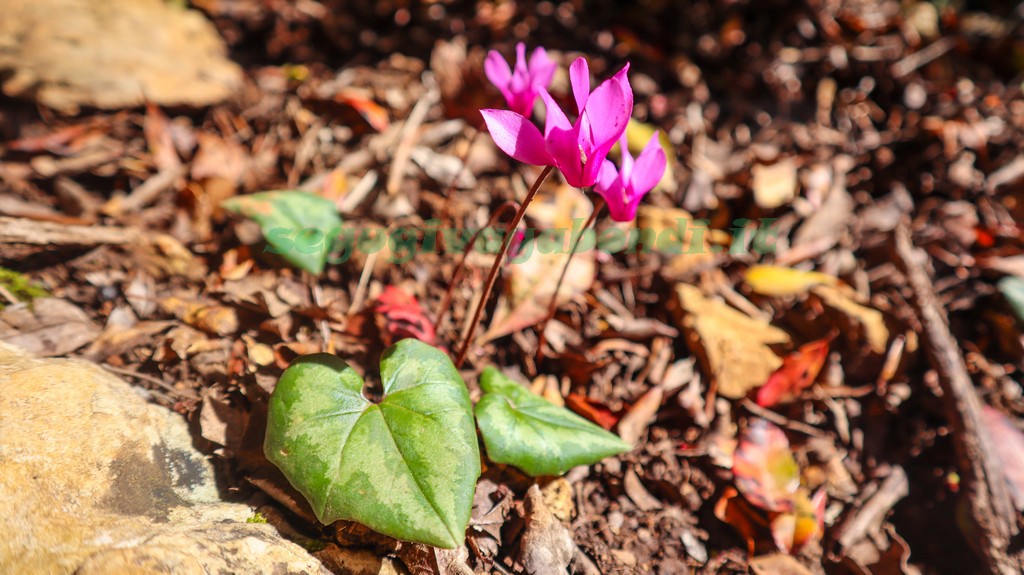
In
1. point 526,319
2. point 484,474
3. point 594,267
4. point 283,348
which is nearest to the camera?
point 484,474

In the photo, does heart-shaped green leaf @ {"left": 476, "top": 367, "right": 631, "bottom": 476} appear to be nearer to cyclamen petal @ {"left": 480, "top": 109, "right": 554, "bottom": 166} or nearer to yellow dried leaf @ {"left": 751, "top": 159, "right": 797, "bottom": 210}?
cyclamen petal @ {"left": 480, "top": 109, "right": 554, "bottom": 166}

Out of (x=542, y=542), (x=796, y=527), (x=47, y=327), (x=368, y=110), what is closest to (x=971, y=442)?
(x=796, y=527)

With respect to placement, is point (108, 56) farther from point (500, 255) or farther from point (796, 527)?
point (796, 527)

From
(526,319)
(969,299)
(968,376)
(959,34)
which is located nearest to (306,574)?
(526,319)

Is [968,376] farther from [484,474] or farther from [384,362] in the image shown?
[384,362]

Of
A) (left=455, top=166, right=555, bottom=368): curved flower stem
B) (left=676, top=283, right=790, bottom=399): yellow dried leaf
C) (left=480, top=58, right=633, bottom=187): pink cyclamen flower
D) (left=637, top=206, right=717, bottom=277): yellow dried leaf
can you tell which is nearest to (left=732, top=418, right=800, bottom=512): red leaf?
(left=676, top=283, right=790, bottom=399): yellow dried leaf

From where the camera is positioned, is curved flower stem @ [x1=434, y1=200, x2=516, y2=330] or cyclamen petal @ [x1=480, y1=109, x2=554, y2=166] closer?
cyclamen petal @ [x1=480, y1=109, x2=554, y2=166]

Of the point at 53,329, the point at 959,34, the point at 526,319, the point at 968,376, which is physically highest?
the point at 959,34
